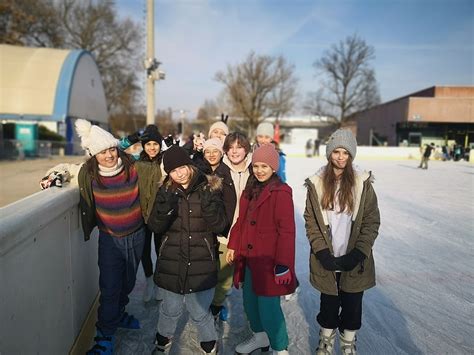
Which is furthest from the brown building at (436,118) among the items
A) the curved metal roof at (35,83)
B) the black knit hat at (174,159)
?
the black knit hat at (174,159)

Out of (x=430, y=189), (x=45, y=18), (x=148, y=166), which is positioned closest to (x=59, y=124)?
(x=45, y=18)

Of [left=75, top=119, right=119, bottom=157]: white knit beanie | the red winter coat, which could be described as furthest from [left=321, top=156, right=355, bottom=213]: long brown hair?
[left=75, top=119, right=119, bottom=157]: white knit beanie

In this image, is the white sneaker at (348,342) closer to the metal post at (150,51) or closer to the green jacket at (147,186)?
the green jacket at (147,186)

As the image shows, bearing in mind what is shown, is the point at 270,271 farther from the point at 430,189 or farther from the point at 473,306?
the point at 430,189

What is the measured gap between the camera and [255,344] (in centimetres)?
259

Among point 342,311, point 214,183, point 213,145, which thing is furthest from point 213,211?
point 342,311

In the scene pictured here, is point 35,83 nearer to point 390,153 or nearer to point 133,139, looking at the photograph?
Result: point 133,139

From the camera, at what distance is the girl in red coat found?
92.3 inches

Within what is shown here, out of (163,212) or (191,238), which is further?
(191,238)

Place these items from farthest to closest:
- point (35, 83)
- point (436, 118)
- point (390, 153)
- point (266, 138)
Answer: point (436, 118), point (390, 153), point (35, 83), point (266, 138)

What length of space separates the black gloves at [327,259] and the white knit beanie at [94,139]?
170 centimetres

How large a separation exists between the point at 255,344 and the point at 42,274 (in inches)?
62.8

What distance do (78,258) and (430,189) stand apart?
11.6m

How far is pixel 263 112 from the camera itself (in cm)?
4219
